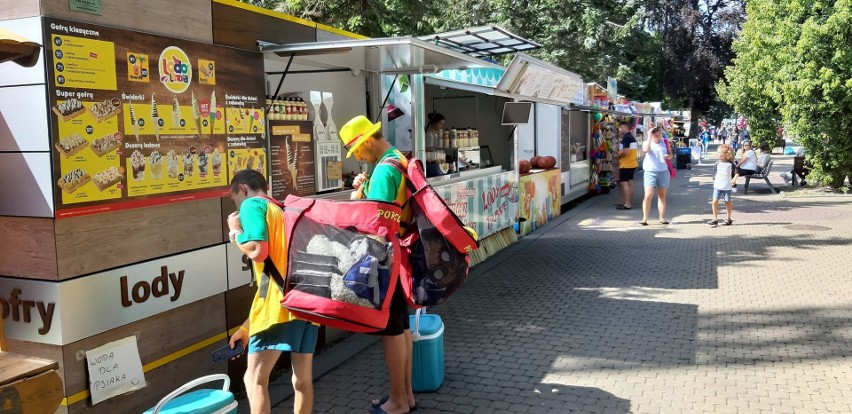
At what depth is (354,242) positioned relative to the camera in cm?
340

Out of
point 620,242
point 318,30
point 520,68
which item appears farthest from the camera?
point 620,242

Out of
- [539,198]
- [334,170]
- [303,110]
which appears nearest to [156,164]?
[303,110]

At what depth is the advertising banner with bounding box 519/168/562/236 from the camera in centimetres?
1163

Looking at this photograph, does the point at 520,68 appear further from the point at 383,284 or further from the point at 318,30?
the point at 383,284

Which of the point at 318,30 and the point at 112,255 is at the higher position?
the point at 318,30

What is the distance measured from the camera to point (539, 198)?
12586mm

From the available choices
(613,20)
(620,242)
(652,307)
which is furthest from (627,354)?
(613,20)

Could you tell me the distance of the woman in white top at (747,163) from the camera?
57.3 ft

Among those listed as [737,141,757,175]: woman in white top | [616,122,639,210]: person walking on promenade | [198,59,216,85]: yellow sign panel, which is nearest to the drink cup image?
[198,59,216,85]: yellow sign panel

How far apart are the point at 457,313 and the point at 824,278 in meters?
4.51

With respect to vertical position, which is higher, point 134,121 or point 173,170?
point 134,121

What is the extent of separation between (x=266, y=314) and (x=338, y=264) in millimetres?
445

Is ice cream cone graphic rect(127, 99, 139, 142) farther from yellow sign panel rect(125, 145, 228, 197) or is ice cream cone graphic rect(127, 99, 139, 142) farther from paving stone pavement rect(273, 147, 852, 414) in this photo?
paving stone pavement rect(273, 147, 852, 414)

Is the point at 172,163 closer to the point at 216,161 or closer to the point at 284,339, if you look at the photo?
the point at 216,161
